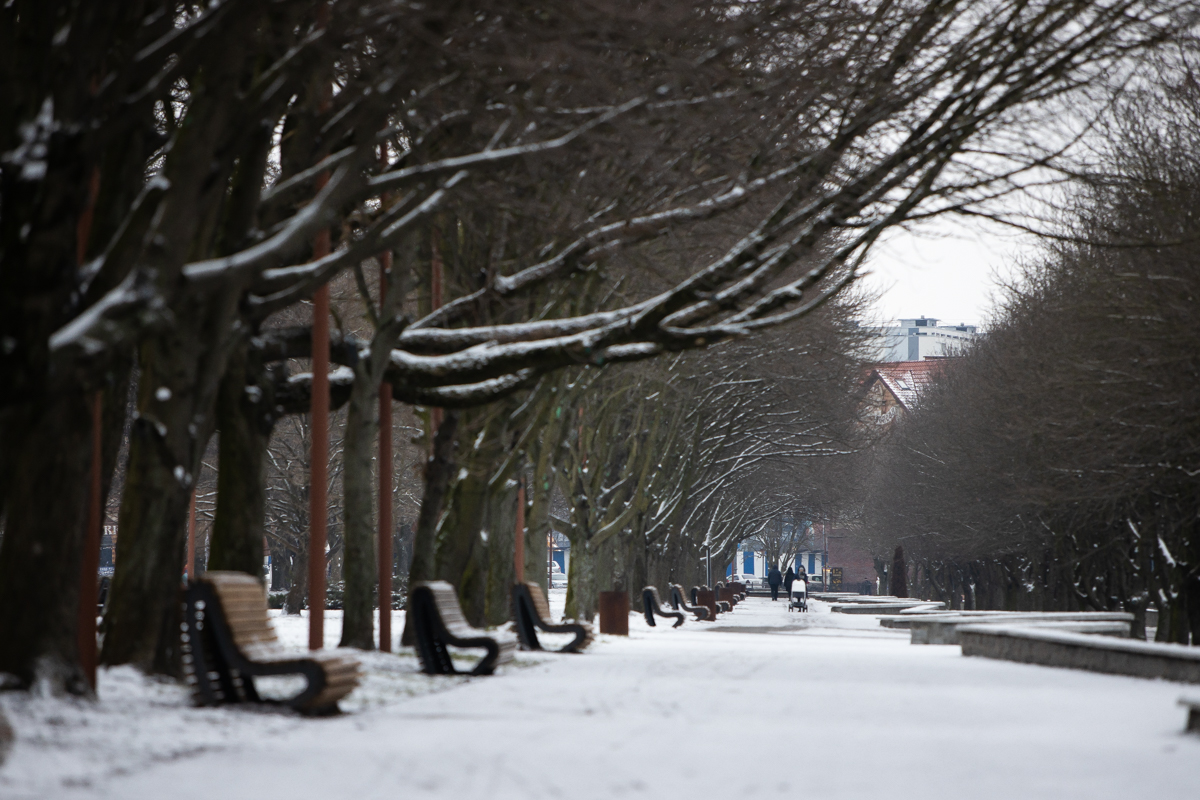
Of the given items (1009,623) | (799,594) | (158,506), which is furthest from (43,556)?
(799,594)

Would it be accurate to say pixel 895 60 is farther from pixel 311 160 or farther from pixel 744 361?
pixel 744 361

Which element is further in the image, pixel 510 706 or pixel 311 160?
pixel 311 160

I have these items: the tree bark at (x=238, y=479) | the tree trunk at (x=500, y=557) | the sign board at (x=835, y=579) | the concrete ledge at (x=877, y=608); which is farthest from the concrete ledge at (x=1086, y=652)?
the sign board at (x=835, y=579)

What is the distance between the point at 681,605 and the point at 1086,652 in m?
20.8

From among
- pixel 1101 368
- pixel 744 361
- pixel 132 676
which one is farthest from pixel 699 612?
pixel 132 676

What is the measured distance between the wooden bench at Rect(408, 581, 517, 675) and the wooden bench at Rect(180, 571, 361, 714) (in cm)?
351

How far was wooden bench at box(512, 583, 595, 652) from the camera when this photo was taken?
18.1 meters

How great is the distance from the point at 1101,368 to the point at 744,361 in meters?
12.1

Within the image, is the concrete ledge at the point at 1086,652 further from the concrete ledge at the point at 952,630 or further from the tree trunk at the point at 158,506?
the tree trunk at the point at 158,506

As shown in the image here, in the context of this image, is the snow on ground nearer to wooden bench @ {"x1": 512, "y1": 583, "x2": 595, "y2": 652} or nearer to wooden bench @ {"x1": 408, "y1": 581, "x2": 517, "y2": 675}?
wooden bench @ {"x1": 408, "y1": 581, "x2": 517, "y2": 675}

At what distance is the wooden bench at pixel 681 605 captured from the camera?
3518 cm

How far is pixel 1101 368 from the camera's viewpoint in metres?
23.5

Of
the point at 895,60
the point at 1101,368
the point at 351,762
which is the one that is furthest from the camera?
the point at 1101,368

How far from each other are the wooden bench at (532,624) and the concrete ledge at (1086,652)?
16.6 ft
